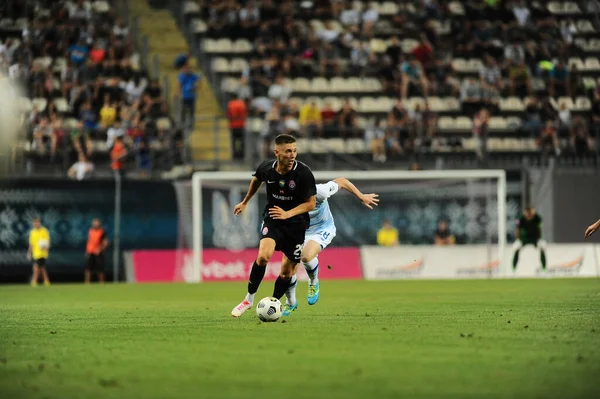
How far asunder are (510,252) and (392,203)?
11.1ft

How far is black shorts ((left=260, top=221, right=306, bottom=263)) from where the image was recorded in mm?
13992

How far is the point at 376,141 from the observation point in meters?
33.9

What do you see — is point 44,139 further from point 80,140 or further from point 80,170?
point 80,170

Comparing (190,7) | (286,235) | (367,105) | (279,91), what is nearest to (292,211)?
(286,235)

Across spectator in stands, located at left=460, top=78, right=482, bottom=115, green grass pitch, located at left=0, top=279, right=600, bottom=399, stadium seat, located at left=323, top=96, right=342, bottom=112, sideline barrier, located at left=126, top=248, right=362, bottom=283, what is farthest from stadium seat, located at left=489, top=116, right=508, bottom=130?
green grass pitch, located at left=0, top=279, right=600, bottom=399

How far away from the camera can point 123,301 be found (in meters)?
20.8

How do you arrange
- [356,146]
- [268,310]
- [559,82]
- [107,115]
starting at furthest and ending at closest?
[559,82] < [356,146] < [107,115] < [268,310]

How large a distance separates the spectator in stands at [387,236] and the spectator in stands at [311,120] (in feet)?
11.2

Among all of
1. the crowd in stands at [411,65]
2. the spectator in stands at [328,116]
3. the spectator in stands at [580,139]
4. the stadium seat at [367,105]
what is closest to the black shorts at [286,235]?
the crowd in stands at [411,65]

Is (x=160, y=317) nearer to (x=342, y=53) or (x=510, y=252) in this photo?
(x=510, y=252)

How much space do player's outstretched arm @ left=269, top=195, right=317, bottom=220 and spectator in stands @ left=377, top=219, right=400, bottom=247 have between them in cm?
1885

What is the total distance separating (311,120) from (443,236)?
16.5 ft

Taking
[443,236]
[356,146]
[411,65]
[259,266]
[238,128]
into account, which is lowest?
[443,236]

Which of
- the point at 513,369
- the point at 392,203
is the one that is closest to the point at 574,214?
the point at 392,203
